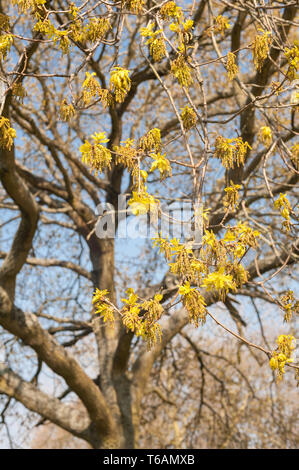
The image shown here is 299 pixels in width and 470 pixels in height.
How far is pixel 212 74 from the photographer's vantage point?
25.6 feet

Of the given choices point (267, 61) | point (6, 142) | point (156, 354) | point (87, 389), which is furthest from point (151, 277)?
point (6, 142)

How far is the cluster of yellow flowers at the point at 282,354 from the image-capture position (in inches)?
79.7

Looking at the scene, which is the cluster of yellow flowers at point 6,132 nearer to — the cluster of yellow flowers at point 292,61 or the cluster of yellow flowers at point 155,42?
the cluster of yellow flowers at point 155,42

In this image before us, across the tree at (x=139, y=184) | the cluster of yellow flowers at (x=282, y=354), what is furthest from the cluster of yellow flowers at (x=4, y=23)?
the cluster of yellow flowers at (x=282, y=354)

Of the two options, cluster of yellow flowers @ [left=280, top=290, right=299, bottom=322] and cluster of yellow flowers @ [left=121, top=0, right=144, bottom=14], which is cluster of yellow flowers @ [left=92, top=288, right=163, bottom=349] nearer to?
cluster of yellow flowers @ [left=280, top=290, right=299, bottom=322]

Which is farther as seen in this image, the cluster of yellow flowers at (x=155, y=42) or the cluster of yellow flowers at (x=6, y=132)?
the cluster of yellow flowers at (x=6, y=132)

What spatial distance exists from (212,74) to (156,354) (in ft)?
14.3

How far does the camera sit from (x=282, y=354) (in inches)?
80.4

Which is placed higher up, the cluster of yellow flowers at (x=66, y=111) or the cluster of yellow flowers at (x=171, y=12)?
the cluster of yellow flowers at (x=171, y=12)

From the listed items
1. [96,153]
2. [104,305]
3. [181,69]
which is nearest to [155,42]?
[181,69]

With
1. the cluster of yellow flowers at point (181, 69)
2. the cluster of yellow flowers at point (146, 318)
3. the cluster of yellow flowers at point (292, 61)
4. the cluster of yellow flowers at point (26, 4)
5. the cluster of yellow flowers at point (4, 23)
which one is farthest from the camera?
the cluster of yellow flowers at point (4, 23)

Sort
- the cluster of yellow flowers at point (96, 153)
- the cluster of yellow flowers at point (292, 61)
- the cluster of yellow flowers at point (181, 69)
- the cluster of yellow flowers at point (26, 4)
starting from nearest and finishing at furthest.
A: the cluster of yellow flowers at point (96, 153)
the cluster of yellow flowers at point (181, 69)
the cluster of yellow flowers at point (26, 4)
the cluster of yellow flowers at point (292, 61)

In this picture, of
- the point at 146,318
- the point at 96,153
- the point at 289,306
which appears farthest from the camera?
the point at 289,306

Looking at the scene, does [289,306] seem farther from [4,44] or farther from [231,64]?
[4,44]
